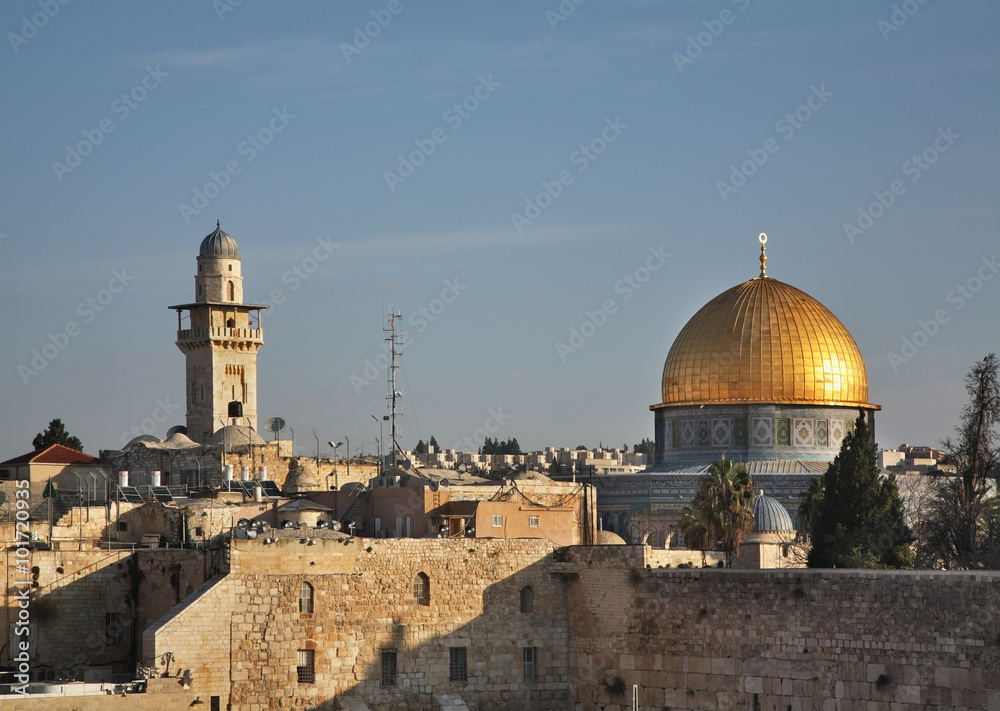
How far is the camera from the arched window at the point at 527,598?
1145 inches

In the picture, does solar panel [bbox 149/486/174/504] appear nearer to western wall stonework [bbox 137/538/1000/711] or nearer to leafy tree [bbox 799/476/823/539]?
western wall stonework [bbox 137/538/1000/711]

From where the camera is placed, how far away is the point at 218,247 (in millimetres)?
47375

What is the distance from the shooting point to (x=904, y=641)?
24.2m

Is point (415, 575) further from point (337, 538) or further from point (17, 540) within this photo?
point (17, 540)

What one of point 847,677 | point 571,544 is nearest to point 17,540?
point 571,544

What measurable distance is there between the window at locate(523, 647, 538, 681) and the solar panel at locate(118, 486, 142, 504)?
392 inches

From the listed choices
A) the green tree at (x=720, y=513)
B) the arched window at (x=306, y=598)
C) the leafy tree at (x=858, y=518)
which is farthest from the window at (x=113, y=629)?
the leafy tree at (x=858, y=518)

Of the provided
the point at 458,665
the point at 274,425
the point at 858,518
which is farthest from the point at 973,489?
the point at 274,425

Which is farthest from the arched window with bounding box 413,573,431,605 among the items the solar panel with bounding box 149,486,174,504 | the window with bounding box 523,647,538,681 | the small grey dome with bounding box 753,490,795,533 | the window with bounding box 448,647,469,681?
the small grey dome with bounding box 753,490,795,533

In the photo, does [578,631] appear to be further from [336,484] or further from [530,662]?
[336,484]

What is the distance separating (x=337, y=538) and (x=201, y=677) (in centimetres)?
329

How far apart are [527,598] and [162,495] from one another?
33.0 feet

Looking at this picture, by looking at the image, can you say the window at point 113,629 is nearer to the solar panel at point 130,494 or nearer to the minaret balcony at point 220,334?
the solar panel at point 130,494

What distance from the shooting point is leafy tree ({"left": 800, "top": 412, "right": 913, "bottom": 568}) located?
103 feet
